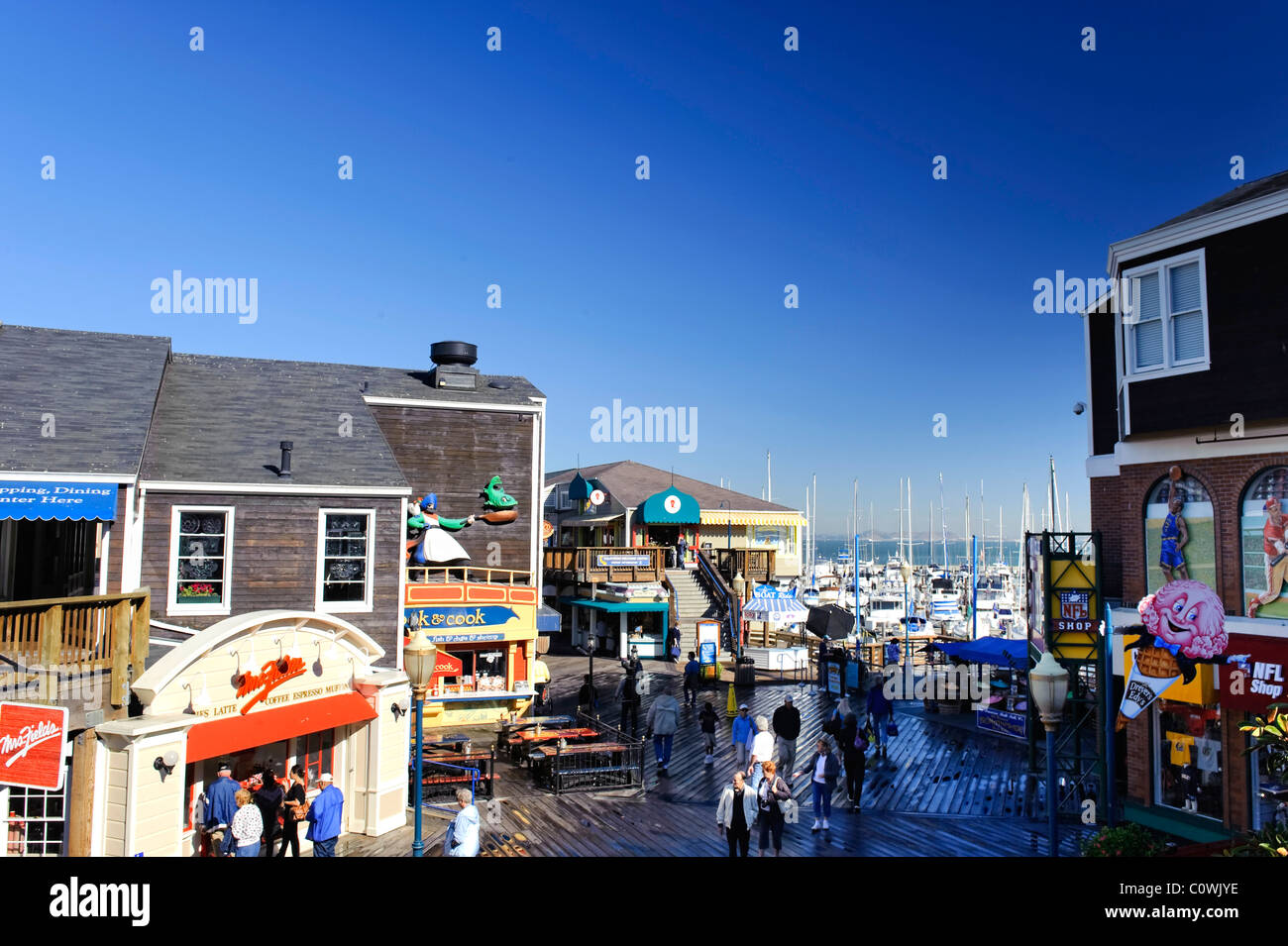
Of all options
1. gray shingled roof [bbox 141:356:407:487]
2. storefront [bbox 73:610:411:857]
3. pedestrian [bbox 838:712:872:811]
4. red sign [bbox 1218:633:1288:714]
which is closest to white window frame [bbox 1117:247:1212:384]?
red sign [bbox 1218:633:1288:714]

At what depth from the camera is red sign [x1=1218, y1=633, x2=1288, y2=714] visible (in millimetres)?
12102

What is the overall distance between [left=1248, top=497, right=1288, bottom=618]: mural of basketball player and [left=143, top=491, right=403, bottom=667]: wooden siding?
15.9m

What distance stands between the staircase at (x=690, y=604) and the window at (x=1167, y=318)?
22.4 metres

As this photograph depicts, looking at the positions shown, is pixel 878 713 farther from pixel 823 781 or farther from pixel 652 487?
pixel 652 487

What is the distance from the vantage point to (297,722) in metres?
12.3

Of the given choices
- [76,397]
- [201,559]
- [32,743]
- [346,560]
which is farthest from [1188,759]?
[76,397]

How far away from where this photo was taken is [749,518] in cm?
4331

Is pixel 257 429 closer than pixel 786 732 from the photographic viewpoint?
Answer: No

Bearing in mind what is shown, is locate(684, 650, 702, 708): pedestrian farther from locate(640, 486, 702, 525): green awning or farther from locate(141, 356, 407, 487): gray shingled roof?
locate(640, 486, 702, 525): green awning

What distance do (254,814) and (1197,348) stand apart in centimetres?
1543

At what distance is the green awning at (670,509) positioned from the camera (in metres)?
38.2

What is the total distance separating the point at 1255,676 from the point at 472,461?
19.9 m

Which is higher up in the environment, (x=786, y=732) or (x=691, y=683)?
(x=786, y=732)
